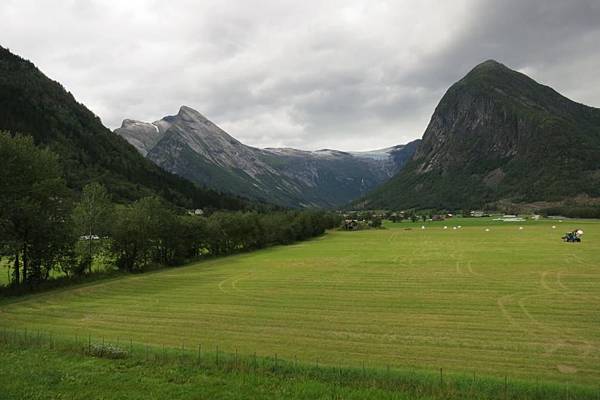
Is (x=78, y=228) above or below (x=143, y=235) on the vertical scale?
above

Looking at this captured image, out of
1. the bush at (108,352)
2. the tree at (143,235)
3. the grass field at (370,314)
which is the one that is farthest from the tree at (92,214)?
the bush at (108,352)

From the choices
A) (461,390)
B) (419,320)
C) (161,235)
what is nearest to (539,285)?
(419,320)

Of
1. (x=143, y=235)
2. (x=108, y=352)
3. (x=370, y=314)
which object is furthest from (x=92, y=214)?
(x=108, y=352)

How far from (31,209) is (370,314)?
137ft

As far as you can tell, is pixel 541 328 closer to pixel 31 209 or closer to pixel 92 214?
pixel 31 209

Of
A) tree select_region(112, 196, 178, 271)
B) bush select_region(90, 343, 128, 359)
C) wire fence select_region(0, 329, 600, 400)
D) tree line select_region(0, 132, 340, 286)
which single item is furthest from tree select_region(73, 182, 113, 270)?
bush select_region(90, 343, 128, 359)

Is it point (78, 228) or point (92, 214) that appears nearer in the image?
point (78, 228)

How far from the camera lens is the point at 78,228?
69625 millimetres

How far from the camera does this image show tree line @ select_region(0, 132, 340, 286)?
52.5 metres

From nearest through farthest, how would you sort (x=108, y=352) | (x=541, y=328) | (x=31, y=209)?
(x=108, y=352) < (x=541, y=328) < (x=31, y=209)

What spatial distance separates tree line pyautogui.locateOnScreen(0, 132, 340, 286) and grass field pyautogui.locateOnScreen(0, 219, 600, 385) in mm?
6023

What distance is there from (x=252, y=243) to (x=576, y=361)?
103 metres

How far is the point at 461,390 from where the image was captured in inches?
787

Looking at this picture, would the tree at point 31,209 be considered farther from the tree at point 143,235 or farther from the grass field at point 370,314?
the tree at point 143,235
